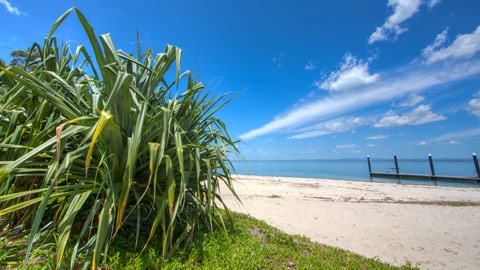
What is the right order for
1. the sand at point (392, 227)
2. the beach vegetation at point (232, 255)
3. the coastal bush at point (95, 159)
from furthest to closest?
the sand at point (392, 227) → the beach vegetation at point (232, 255) → the coastal bush at point (95, 159)

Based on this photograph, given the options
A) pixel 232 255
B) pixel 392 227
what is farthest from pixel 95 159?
pixel 392 227

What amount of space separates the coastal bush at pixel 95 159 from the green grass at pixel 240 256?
10 centimetres

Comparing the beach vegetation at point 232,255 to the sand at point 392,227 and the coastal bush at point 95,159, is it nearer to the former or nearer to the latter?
the coastal bush at point 95,159

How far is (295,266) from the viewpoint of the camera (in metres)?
2.09

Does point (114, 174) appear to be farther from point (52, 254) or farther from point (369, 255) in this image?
point (369, 255)

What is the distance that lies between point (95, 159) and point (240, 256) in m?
1.46

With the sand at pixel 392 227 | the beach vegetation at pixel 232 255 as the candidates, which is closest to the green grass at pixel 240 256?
the beach vegetation at pixel 232 255

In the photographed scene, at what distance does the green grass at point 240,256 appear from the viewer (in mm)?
1587

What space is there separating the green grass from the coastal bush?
0.10 metres

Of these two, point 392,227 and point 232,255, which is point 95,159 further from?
point 392,227

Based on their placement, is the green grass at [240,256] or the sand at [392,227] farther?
the sand at [392,227]

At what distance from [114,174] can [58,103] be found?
2.04 ft

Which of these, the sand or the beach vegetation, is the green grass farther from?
the sand

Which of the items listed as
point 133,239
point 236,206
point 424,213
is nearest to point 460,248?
point 424,213
